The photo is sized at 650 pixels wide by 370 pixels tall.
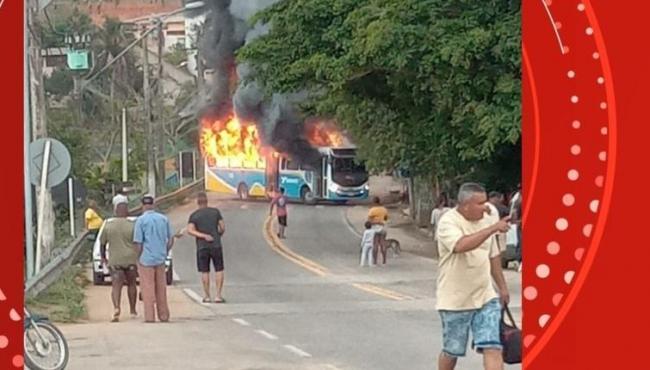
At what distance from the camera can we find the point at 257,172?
42.4 meters

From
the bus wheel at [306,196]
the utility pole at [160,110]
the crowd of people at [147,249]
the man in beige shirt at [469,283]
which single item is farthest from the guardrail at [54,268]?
the bus wheel at [306,196]

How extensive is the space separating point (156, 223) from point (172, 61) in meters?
32.0

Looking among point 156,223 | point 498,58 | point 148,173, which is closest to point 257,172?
point 148,173

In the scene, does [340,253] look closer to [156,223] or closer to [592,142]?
[156,223]

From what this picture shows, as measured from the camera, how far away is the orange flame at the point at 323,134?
40156 millimetres

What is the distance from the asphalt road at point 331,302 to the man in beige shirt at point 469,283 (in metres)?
2.89

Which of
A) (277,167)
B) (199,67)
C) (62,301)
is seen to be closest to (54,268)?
(62,301)

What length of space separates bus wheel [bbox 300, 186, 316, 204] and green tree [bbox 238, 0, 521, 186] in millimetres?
12764

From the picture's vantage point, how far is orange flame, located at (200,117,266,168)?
130 ft

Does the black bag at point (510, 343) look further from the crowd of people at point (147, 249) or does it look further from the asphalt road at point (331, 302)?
the crowd of people at point (147, 249)

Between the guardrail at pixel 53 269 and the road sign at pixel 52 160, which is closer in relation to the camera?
the road sign at pixel 52 160

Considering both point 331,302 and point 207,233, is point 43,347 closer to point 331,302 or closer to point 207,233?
point 207,233

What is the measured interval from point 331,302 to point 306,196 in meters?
26.6

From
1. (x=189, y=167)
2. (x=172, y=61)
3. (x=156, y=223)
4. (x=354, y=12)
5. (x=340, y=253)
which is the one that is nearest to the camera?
(x=156, y=223)
